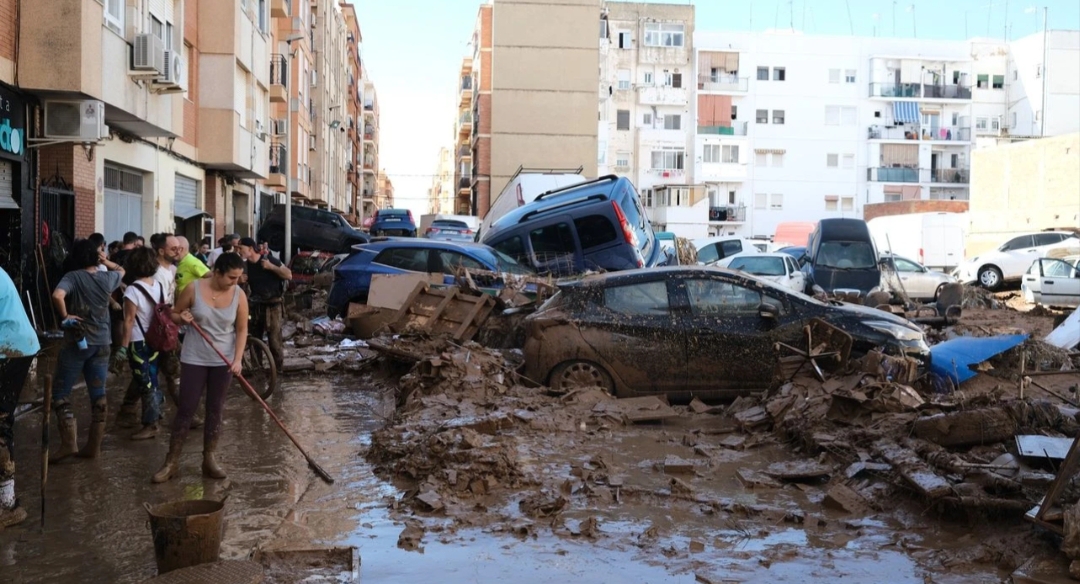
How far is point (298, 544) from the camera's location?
18.0 feet

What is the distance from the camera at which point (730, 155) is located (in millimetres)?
64500

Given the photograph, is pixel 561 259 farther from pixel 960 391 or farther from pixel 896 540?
pixel 896 540

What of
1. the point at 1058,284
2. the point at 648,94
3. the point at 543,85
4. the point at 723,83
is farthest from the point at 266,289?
the point at 723,83

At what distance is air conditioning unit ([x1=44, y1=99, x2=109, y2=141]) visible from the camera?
1473 cm

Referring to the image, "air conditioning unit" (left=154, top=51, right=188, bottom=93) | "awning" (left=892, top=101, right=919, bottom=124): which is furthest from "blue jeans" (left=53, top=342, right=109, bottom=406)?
"awning" (left=892, top=101, right=919, bottom=124)

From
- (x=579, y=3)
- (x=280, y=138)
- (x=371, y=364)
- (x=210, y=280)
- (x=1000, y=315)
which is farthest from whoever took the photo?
(x=579, y=3)

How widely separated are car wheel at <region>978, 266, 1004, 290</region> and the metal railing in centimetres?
2632

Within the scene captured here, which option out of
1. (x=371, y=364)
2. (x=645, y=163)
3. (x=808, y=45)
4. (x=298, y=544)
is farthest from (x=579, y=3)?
(x=298, y=544)

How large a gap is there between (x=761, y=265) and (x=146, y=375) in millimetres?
18633

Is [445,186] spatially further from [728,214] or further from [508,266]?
[508,266]

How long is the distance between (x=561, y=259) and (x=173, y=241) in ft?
34.2

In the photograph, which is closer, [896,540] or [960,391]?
[896,540]

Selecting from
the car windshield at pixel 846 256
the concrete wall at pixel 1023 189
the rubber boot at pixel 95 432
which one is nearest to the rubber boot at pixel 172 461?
the rubber boot at pixel 95 432

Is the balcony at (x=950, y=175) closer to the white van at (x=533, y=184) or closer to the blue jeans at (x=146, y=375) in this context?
the white van at (x=533, y=184)
